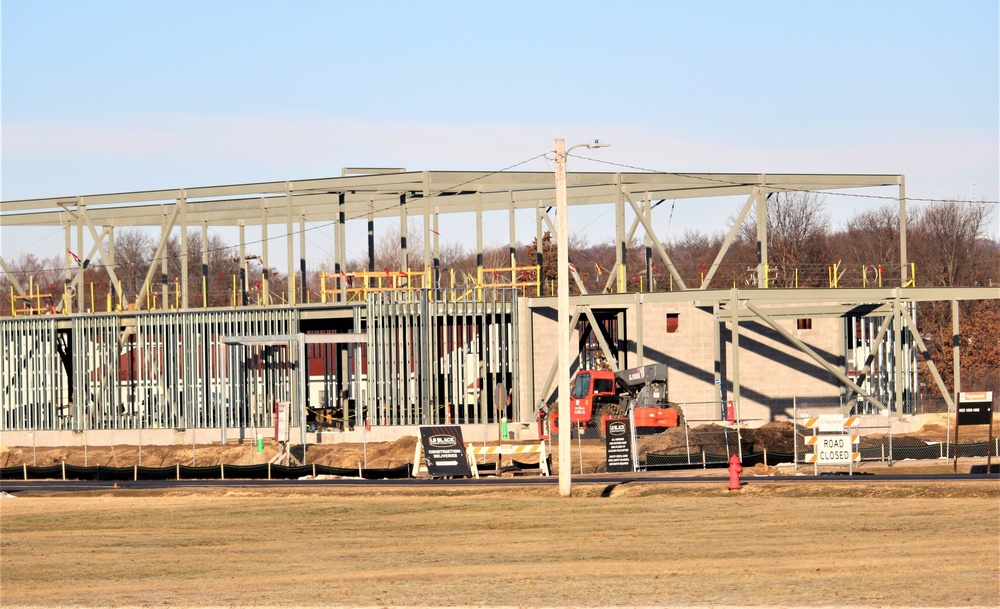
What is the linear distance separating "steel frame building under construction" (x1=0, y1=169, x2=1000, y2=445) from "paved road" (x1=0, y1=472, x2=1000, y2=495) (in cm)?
1082

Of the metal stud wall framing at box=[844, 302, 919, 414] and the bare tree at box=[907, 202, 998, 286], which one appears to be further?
the bare tree at box=[907, 202, 998, 286]

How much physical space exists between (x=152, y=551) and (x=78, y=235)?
1516 inches

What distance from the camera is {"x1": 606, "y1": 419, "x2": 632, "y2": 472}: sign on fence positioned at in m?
37.1

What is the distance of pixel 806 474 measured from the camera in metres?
34.3

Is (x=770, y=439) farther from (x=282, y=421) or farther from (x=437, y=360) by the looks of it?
(x=282, y=421)

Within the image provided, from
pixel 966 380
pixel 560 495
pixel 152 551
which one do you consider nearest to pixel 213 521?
pixel 152 551

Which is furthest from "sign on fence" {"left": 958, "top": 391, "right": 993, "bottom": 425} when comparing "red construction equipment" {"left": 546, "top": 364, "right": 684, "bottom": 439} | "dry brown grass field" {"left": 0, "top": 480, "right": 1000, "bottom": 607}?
"red construction equipment" {"left": 546, "top": 364, "right": 684, "bottom": 439}

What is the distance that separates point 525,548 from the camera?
2227cm

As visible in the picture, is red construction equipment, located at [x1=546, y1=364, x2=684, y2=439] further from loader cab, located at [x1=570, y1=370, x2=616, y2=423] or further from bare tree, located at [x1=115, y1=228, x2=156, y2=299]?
bare tree, located at [x1=115, y1=228, x2=156, y2=299]

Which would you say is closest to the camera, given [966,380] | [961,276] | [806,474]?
[806,474]

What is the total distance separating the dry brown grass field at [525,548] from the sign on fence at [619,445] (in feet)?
16.3

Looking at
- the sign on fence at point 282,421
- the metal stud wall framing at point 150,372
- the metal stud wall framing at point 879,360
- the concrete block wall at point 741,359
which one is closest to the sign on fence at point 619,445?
the sign on fence at point 282,421

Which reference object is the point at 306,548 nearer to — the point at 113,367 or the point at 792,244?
the point at 113,367

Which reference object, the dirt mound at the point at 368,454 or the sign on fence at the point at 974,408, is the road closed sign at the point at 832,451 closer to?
the sign on fence at the point at 974,408
